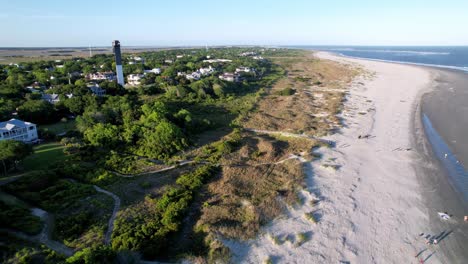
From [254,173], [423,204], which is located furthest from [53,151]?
[423,204]

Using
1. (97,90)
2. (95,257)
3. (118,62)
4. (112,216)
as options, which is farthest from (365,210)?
(118,62)

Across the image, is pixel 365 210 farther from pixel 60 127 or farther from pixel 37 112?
pixel 37 112

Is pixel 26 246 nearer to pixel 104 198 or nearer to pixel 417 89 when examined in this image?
pixel 104 198

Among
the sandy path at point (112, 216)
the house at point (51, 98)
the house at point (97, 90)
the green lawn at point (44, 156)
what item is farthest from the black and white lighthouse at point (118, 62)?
the sandy path at point (112, 216)

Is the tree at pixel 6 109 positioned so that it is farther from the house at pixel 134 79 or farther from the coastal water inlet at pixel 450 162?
the coastal water inlet at pixel 450 162

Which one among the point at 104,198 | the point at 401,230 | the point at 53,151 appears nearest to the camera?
the point at 401,230
